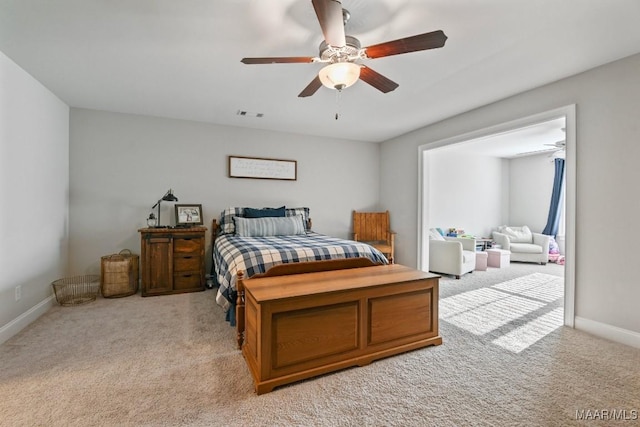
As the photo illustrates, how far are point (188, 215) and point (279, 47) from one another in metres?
2.86

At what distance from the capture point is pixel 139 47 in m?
2.40

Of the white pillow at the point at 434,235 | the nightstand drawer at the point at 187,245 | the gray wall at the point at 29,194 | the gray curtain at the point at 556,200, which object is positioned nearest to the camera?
the gray wall at the point at 29,194

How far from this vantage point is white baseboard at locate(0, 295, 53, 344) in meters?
2.51

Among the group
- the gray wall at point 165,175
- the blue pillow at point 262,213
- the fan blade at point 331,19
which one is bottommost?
the blue pillow at point 262,213

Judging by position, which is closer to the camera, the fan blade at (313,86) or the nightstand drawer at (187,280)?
the fan blade at (313,86)

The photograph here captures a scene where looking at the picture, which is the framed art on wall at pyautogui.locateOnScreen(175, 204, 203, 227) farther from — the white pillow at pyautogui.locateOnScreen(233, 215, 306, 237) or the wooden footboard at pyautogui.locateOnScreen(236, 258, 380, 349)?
the wooden footboard at pyautogui.locateOnScreen(236, 258, 380, 349)

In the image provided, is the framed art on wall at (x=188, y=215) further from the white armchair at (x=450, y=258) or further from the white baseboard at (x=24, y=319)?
the white armchair at (x=450, y=258)

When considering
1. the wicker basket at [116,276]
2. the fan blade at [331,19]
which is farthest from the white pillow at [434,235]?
the wicker basket at [116,276]

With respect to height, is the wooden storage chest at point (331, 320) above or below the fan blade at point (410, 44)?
below

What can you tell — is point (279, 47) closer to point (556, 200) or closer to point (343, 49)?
point (343, 49)

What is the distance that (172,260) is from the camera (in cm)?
386

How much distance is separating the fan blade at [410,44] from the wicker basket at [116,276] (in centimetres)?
378

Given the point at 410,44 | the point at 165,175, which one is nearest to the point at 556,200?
the point at 410,44

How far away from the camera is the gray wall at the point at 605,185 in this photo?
2490mm
